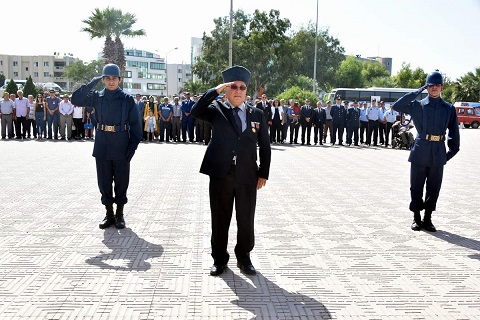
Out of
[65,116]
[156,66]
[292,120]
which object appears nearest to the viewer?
[65,116]

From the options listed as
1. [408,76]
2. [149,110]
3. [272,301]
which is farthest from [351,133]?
[408,76]

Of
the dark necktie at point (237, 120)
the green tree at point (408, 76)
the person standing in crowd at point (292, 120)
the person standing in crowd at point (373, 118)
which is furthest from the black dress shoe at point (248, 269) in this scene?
the green tree at point (408, 76)

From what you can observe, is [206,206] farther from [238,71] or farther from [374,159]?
[374,159]

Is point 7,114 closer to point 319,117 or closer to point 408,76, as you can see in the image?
point 319,117

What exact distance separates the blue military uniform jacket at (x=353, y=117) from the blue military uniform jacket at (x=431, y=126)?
15.5 metres

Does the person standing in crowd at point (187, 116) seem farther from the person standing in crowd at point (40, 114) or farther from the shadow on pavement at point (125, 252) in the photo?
the shadow on pavement at point (125, 252)

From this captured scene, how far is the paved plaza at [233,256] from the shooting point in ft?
13.9

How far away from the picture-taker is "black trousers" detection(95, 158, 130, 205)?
6867mm

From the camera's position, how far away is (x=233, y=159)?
4.93 metres

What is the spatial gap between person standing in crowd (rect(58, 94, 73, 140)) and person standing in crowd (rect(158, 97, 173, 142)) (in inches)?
133

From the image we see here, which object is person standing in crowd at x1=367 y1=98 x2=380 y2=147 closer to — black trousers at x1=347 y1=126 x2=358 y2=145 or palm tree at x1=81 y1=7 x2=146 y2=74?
black trousers at x1=347 y1=126 x2=358 y2=145

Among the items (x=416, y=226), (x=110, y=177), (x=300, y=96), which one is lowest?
(x=416, y=226)

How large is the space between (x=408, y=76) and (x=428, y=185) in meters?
69.9

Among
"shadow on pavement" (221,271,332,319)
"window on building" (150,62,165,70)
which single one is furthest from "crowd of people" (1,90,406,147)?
"window on building" (150,62,165,70)
